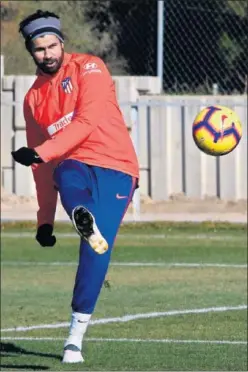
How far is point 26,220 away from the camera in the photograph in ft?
56.7

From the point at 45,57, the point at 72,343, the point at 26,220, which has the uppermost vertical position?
the point at 45,57

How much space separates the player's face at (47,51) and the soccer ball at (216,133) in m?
1.22

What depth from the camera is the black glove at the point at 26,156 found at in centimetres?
709

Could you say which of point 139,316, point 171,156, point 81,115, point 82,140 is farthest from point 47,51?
point 171,156

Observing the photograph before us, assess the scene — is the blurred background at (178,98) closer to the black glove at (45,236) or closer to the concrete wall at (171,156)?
the concrete wall at (171,156)

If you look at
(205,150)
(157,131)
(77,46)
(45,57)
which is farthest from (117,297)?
(77,46)

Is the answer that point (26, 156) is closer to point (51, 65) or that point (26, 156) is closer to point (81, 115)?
point (81, 115)

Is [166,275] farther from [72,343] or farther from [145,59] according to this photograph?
[145,59]

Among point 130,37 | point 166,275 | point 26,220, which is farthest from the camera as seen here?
point 130,37

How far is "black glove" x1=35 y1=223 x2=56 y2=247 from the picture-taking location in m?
7.91

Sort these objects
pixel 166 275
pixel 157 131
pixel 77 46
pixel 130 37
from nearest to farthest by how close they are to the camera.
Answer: pixel 166 275
pixel 157 131
pixel 130 37
pixel 77 46

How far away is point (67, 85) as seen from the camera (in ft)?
24.5

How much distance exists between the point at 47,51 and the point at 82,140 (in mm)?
552

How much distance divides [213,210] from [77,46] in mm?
4650
